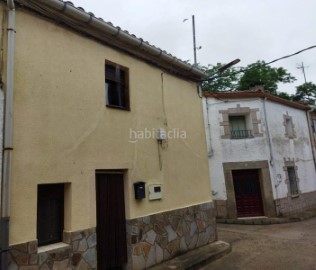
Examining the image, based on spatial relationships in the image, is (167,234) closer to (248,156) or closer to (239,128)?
(248,156)

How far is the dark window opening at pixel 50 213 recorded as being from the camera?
14.1ft

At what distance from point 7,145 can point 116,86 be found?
2736 mm

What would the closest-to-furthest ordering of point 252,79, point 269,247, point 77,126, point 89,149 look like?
point 77,126 → point 89,149 → point 269,247 → point 252,79

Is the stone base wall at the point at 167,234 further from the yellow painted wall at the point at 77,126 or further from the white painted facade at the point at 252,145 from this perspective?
the white painted facade at the point at 252,145

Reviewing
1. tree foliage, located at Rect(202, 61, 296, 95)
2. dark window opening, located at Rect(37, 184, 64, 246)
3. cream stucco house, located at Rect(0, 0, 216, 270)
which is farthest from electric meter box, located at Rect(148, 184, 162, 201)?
tree foliage, located at Rect(202, 61, 296, 95)

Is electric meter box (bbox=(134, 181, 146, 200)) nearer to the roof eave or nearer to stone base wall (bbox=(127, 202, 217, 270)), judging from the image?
stone base wall (bbox=(127, 202, 217, 270))

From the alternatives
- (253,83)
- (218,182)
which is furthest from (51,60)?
(253,83)

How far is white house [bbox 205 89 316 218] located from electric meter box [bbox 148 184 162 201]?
6827 millimetres

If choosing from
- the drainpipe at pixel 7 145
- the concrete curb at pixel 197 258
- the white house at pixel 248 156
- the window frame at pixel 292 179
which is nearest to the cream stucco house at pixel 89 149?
the drainpipe at pixel 7 145

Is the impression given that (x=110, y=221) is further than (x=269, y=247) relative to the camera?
No

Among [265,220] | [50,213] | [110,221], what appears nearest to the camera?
[50,213]

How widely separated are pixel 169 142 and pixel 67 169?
114 inches

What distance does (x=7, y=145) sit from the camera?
378 centimetres

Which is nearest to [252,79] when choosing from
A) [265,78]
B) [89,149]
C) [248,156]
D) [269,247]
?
[265,78]
